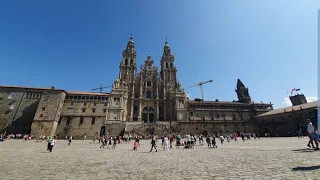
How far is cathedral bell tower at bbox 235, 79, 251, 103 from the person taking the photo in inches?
2699

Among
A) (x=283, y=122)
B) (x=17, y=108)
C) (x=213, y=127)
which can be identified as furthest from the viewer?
(x=213, y=127)

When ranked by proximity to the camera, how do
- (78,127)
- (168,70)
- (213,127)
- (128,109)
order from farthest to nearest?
(168,70)
(128,109)
(213,127)
(78,127)

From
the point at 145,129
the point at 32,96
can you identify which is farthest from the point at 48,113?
the point at 145,129

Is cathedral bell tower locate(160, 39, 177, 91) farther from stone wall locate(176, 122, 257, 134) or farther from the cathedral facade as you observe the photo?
stone wall locate(176, 122, 257, 134)

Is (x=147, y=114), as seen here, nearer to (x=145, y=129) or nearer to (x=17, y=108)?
(x=145, y=129)

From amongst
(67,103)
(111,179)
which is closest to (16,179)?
(111,179)

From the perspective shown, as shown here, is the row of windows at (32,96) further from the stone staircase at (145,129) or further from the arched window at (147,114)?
the arched window at (147,114)

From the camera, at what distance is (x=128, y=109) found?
53.2m

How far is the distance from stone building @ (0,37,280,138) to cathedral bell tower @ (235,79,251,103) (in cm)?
121

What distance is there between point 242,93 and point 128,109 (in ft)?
179

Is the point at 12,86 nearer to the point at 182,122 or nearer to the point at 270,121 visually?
the point at 182,122

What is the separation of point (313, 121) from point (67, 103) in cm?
5262

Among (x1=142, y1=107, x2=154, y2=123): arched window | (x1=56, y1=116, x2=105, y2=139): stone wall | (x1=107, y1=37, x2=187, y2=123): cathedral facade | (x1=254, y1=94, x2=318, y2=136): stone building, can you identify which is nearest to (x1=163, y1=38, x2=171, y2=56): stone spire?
(x1=107, y1=37, x2=187, y2=123): cathedral facade

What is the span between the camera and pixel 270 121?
50344mm
